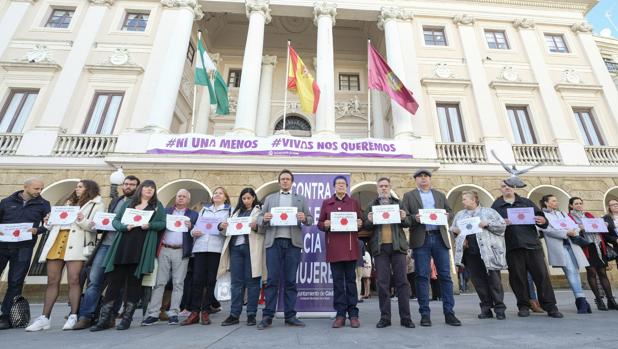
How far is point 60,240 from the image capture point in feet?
14.0

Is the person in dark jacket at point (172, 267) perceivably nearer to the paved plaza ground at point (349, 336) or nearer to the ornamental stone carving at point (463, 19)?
the paved plaza ground at point (349, 336)

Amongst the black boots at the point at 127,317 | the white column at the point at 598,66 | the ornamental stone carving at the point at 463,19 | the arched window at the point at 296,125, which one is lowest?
the black boots at the point at 127,317

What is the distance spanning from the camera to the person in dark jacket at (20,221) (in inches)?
167

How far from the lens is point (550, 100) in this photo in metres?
13.6

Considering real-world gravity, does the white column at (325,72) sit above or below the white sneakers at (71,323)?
above

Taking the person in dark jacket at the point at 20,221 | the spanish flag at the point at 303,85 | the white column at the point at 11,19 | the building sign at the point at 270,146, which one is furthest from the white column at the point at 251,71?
the white column at the point at 11,19

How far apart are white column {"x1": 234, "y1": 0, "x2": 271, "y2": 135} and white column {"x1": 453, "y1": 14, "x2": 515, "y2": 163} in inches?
366

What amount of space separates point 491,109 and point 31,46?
768 inches

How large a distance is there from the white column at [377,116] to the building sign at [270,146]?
4218mm

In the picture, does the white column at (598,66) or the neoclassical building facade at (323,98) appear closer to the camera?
the neoclassical building facade at (323,98)

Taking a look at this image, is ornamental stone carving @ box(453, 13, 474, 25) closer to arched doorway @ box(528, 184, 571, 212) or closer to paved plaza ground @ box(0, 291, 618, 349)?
arched doorway @ box(528, 184, 571, 212)

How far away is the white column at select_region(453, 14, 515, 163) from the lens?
1231cm

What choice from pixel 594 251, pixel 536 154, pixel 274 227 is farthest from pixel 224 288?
pixel 536 154

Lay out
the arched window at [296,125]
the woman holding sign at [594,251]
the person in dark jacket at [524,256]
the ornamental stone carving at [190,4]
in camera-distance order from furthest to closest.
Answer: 1. the arched window at [296,125]
2. the ornamental stone carving at [190,4]
3. the woman holding sign at [594,251]
4. the person in dark jacket at [524,256]
